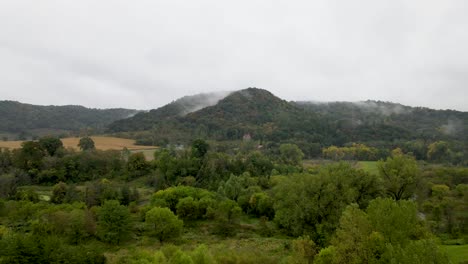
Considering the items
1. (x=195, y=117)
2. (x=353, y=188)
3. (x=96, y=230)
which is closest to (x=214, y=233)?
(x=96, y=230)

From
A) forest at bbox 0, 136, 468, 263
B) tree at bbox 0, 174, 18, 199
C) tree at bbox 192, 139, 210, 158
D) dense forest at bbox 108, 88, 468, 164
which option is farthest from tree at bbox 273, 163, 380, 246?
dense forest at bbox 108, 88, 468, 164

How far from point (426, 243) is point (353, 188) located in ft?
85.0

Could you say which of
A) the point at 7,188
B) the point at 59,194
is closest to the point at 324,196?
the point at 59,194

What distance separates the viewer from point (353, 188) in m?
43.0

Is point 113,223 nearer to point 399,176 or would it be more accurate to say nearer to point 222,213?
point 222,213

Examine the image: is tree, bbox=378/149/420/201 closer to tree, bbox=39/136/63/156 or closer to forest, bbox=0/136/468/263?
forest, bbox=0/136/468/263

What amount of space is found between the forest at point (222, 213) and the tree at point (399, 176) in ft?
0.47

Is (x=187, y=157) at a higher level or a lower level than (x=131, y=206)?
higher

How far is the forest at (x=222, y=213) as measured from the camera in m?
25.1

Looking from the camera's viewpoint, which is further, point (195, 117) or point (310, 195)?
point (195, 117)

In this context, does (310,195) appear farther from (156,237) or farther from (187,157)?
(187,157)

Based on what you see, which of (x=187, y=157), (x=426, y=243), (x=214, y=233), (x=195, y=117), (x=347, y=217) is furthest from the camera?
(x=195, y=117)

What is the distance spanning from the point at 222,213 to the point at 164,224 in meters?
10.1

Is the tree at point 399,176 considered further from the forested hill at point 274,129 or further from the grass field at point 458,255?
the forested hill at point 274,129
